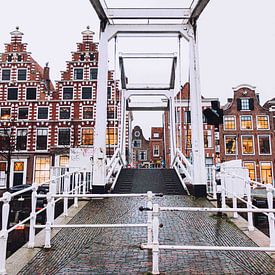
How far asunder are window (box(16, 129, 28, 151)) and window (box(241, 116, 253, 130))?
69.2 ft

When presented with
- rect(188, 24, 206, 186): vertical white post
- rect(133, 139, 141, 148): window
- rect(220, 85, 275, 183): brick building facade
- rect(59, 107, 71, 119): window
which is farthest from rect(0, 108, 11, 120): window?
rect(133, 139, 141, 148): window

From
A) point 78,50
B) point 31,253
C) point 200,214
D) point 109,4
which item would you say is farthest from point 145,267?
point 78,50

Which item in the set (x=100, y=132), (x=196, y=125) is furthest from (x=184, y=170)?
(x=100, y=132)

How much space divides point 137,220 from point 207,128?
83.6 feet

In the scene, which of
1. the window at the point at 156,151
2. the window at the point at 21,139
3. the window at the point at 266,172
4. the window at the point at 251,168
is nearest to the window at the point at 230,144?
the window at the point at 251,168

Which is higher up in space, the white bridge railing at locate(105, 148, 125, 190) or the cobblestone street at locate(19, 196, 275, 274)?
the white bridge railing at locate(105, 148, 125, 190)

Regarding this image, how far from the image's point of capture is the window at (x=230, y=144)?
28172 mm

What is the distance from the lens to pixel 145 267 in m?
2.97

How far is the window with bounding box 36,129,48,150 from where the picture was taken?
2695 centimetres

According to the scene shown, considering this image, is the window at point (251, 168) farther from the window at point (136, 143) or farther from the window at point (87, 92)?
the window at point (136, 143)

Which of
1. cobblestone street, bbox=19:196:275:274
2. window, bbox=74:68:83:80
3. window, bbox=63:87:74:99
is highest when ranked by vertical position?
window, bbox=74:68:83:80

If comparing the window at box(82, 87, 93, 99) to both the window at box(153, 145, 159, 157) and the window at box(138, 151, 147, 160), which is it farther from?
the window at box(138, 151, 147, 160)

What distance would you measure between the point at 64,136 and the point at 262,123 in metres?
19.4

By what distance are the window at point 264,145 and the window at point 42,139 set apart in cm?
2062
